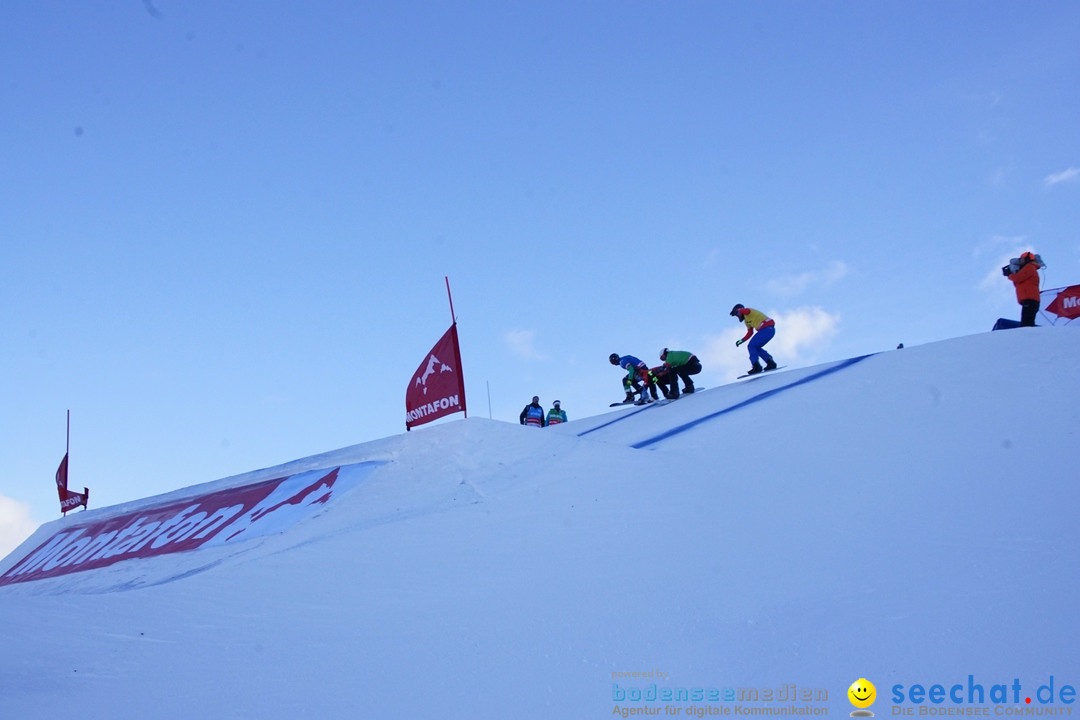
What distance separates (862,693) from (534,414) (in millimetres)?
12556

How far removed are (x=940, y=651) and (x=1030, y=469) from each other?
2458mm

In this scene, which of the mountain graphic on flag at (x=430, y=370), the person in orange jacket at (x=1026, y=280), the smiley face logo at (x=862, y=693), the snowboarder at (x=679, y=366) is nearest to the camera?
the smiley face logo at (x=862, y=693)

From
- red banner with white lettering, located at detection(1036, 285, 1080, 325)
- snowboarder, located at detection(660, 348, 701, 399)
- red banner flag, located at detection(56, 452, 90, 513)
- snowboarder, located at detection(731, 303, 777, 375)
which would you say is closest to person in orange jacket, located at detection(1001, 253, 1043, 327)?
snowboarder, located at detection(731, 303, 777, 375)

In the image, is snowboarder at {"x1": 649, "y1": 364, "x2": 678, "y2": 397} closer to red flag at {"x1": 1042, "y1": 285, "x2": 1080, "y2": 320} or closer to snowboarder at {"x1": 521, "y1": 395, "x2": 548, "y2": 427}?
snowboarder at {"x1": 521, "y1": 395, "x2": 548, "y2": 427}

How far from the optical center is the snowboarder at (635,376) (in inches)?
490

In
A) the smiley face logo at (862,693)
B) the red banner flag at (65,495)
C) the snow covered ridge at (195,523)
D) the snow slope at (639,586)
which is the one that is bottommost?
the smiley face logo at (862,693)

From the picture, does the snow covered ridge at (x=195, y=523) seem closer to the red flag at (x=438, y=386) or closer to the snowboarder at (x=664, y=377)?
the red flag at (x=438, y=386)

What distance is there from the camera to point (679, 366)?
38.7 feet

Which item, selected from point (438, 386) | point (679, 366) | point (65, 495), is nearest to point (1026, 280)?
point (679, 366)

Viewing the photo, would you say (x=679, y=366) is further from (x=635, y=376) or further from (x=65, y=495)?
(x=65, y=495)

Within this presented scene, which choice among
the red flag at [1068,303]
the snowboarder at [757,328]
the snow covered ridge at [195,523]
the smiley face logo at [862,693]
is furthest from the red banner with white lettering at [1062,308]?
the smiley face logo at [862,693]

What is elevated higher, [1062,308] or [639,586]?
→ [1062,308]

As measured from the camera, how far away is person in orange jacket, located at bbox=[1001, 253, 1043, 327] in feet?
32.5

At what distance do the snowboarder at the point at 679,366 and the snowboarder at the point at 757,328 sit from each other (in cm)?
94
